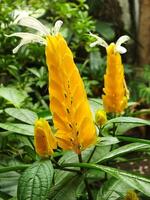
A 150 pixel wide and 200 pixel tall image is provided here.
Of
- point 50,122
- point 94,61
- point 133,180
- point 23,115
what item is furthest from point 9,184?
point 94,61

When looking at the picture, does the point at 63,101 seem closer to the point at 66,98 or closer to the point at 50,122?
the point at 66,98

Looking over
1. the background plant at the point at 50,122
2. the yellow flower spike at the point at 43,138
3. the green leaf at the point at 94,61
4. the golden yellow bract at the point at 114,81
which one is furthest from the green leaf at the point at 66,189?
the green leaf at the point at 94,61

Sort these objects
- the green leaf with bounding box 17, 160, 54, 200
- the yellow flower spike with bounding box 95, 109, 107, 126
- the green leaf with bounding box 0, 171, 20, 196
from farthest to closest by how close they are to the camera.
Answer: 1. the green leaf with bounding box 0, 171, 20, 196
2. the yellow flower spike with bounding box 95, 109, 107, 126
3. the green leaf with bounding box 17, 160, 54, 200

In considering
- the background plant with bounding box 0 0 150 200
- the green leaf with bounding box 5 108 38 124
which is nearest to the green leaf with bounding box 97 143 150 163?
the background plant with bounding box 0 0 150 200

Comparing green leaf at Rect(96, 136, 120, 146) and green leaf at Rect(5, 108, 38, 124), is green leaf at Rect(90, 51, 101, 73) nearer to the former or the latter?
green leaf at Rect(5, 108, 38, 124)

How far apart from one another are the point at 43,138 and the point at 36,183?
0.10 meters

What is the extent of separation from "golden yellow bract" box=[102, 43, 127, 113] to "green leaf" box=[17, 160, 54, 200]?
304 millimetres

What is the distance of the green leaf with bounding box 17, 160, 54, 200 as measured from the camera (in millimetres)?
767

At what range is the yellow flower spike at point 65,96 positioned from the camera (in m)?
0.88

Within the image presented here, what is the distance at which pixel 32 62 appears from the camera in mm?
1851

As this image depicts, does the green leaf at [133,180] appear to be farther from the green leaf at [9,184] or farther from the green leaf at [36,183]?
the green leaf at [9,184]

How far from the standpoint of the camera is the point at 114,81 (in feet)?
3.44

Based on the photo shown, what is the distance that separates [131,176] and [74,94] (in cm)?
21

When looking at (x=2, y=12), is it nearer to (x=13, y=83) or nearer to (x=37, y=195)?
(x=13, y=83)
